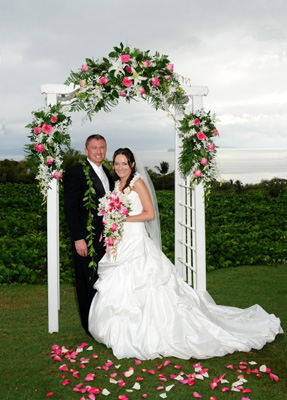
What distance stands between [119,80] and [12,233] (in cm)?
616

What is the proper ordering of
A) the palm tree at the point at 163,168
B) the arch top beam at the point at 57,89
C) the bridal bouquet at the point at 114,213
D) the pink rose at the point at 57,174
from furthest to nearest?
1. the palm tree at the point at 163,168
2. the arch top beam at the point at 57,89
3. the pink rose at the point at 57,174
4. the bridal bouquet at the point at 114,213

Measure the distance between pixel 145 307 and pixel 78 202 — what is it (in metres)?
1.31

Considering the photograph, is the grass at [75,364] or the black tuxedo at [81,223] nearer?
the grass at [75,364]

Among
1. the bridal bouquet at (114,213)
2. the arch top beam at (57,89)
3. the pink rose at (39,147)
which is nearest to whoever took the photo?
the bridal bouquet at (114,213)

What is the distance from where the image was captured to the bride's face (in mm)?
4501

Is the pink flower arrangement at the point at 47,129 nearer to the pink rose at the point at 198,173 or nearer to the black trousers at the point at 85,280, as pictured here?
the black trousers at the point at 85,280

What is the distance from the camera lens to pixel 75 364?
4168 mm

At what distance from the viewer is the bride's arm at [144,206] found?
4.55m

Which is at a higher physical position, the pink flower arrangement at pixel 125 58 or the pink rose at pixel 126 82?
the pink flower arrangement at pixel 125 58

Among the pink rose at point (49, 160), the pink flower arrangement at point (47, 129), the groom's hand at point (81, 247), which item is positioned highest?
the pink flower arrangement at point (47, 129)

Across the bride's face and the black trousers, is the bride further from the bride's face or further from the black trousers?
the black trousers

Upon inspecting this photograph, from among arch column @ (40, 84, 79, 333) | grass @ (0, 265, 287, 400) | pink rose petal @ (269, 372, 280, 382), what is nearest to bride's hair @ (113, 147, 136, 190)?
arch column @ (40, 84, 79, 333)

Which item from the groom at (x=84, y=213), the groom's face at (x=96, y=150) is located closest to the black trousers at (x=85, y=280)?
the groom at (x=84, y=213)

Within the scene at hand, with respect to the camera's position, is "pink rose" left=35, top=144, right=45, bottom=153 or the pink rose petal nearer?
the pink rose petal
